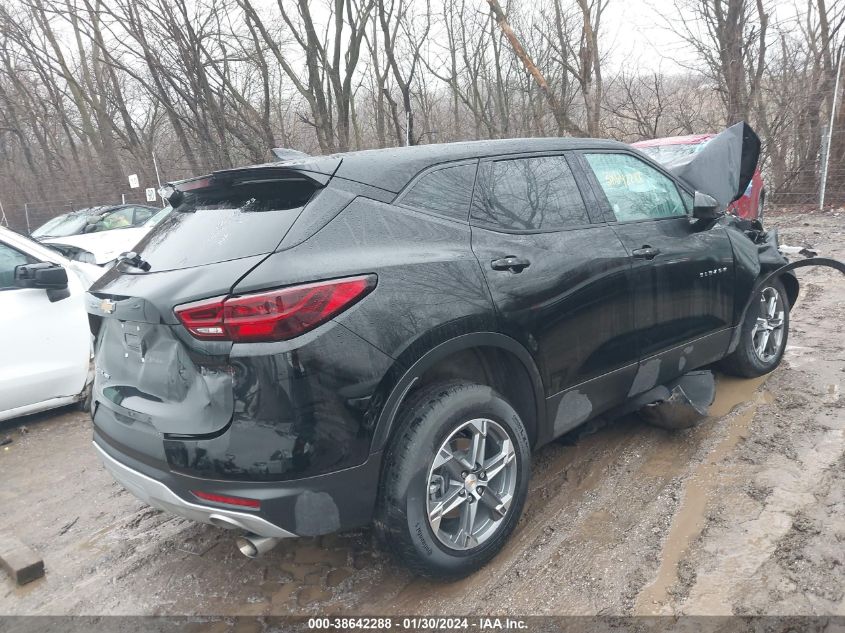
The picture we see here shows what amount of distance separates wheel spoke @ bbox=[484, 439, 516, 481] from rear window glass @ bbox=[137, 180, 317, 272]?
129 centimetres

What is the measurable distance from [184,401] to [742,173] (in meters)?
4.37

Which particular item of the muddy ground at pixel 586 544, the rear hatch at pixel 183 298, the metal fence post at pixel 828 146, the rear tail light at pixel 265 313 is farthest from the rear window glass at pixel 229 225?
the metal fence post at pixel 828 146

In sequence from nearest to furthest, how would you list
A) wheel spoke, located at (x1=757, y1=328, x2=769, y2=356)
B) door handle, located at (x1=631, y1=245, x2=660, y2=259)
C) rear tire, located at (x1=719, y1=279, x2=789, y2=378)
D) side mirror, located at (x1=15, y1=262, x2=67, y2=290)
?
door handle, located at (x1=631, y1=245, x2=660, y2=259)
rear tire, located at (x1=719, y1=279, x2=789, y2=378)
wheel spoke, located at (x1=757, y1=328, x2=769, y2=356)
side mirror, located at (x1=15, y1=262, x2=67, y2=290)

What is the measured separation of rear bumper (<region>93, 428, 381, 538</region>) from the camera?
2.05 m

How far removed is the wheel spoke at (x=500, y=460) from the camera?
8.38ft

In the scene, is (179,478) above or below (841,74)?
below

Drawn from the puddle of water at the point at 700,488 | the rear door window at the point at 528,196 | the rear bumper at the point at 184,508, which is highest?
the rear door window at the point at 528,196

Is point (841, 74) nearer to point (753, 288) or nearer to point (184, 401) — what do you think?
point (753, 288)

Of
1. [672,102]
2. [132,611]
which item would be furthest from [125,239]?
[672,102]

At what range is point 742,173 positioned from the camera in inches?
181

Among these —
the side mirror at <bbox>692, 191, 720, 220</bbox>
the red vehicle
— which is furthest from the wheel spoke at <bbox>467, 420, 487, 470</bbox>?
the red vehicle

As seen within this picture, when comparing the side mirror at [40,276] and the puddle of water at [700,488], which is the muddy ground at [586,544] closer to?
the puddle of water at [700,488]

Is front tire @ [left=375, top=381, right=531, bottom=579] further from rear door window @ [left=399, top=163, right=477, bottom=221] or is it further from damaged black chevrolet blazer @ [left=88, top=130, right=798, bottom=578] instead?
rear door window @ [left=399, top=163, right=477, bottom=221]

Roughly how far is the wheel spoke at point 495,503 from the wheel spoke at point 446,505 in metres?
0.12
